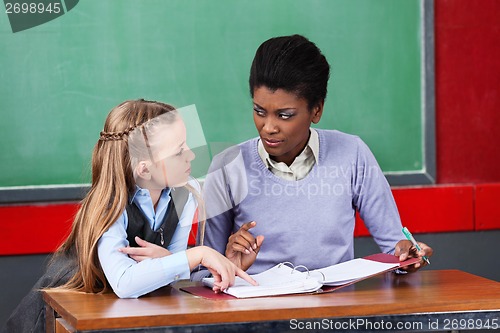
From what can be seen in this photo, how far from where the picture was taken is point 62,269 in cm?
204

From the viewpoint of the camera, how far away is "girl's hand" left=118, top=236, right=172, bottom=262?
1.86 metres

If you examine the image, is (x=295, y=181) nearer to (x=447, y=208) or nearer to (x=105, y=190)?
(x=105, y=190)

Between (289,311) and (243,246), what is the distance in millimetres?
366

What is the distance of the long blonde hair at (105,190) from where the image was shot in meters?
1.88

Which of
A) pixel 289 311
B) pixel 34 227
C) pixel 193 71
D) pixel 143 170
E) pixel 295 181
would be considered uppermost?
pixel 193 71

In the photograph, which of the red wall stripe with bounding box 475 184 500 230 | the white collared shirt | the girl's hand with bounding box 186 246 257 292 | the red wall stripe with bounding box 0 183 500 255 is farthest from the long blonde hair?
the red wall stripe with bounding box 475 184 500 230

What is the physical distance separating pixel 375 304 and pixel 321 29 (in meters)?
1.62

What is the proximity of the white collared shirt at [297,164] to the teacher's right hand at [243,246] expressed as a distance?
1.00 feet

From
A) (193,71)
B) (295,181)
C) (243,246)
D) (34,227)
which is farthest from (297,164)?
(34,227)

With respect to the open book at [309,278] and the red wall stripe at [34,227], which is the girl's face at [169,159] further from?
the red wall stripe at [34,227]

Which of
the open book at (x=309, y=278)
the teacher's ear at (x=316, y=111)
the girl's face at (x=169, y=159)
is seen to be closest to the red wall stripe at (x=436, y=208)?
the teacher's ear at (x=316, y=111)

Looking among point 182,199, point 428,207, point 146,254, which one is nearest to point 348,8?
point 428,207

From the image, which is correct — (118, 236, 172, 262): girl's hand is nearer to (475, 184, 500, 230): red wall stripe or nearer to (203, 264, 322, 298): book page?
(203, 264, 322, 298): book page

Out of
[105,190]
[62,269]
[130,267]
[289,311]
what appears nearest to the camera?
[289,311]
